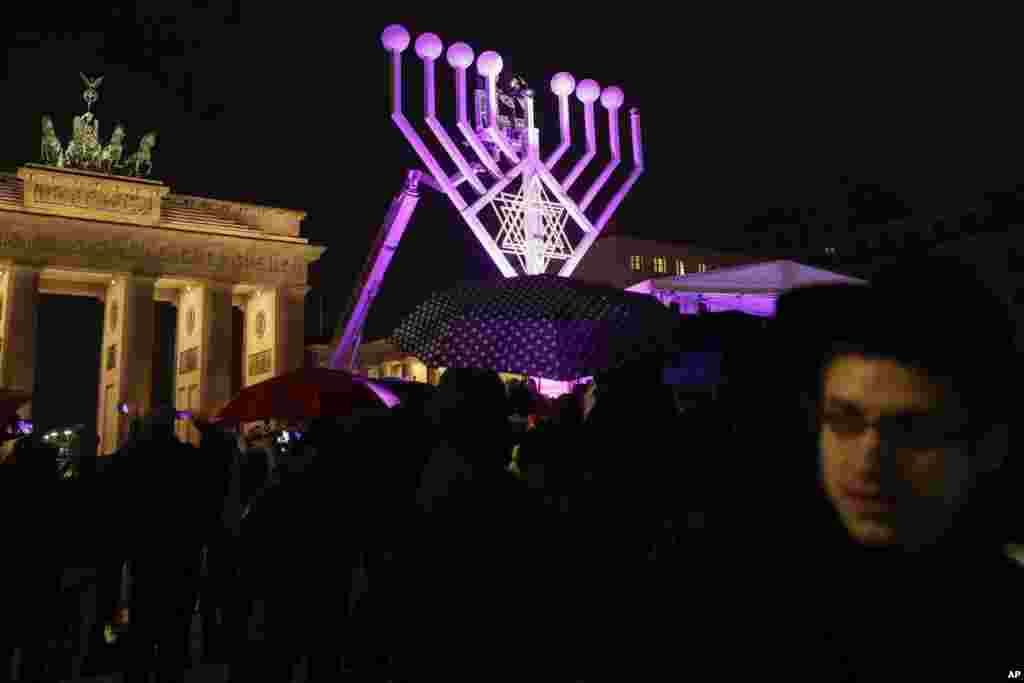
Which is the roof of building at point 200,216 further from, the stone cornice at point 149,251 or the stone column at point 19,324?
the stone column at point 19,324

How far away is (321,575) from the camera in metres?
4.27

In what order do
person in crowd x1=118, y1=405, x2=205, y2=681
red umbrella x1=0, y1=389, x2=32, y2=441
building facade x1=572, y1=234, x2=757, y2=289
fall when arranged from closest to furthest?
person in crowd x1=118, y1=405, x2=205, y2=681, red umbrella x1=0, y1=389, x2=32, y2=441, building facade x1=572, y1=234, x2=757, y2=289

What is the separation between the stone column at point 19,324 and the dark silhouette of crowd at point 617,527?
80.7ft

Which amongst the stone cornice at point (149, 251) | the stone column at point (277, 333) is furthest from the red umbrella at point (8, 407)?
the stone column at point (277, 333)

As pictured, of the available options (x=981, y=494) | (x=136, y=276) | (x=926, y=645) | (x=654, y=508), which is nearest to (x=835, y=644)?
(x=926, y=645)

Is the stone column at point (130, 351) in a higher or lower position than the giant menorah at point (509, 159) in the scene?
lower

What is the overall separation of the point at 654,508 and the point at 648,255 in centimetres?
3953

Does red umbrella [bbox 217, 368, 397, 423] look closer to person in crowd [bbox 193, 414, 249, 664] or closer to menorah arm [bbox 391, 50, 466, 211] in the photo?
person in crowd [bbox 193, 414, 249, 664]

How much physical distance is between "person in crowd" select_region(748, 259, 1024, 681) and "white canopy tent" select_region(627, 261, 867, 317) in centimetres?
666

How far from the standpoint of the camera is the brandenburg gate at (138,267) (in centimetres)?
2773

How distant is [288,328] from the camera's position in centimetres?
3266

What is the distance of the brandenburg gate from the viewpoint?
27.7m

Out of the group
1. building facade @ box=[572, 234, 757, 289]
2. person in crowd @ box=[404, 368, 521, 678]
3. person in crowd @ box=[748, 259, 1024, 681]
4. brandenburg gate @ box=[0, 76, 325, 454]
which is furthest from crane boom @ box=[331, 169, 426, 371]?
building facade @ box=[572, 234, 757, 289]

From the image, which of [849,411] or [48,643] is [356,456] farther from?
[849,411]
